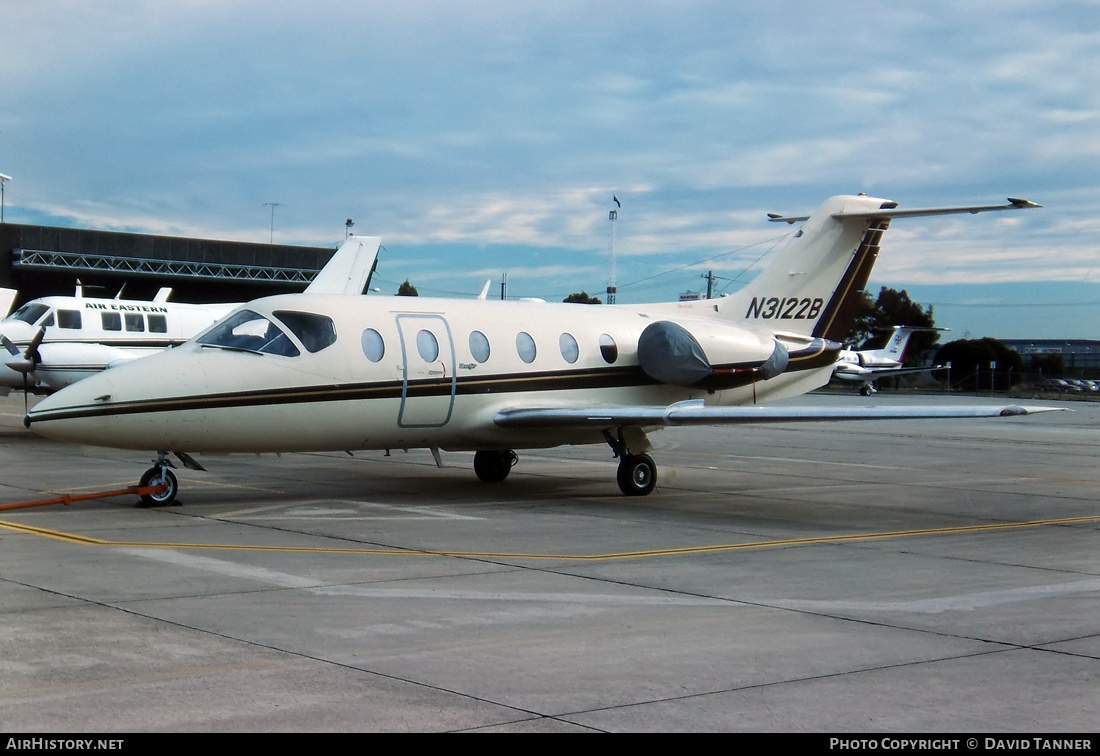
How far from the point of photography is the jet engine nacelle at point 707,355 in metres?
17.9

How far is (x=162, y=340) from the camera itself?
27938mm

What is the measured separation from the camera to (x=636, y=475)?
55.6 feet

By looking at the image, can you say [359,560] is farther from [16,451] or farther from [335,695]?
[16,451]

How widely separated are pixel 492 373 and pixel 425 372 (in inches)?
43.4

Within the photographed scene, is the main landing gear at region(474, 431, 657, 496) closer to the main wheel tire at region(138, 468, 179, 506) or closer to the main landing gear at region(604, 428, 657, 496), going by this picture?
the main landing gear at region(604, 428, 657, 496)

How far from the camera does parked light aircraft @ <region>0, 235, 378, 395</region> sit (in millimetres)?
25266

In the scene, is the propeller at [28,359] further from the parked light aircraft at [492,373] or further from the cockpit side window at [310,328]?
the cockpit side window at [310,328]

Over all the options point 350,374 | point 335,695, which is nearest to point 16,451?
Answer: point 350,374

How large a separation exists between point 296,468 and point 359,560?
10059 millimetres

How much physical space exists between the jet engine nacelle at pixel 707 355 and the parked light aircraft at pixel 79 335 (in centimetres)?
1277

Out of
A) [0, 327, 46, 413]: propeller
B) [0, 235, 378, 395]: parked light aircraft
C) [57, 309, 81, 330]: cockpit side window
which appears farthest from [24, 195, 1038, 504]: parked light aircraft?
[57, 309, 81, 330]: cockpit side window

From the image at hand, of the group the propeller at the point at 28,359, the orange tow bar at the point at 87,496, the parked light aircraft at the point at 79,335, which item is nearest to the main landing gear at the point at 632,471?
the orange tow bar at the point at 87,496

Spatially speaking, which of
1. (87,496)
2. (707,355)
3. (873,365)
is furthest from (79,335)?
(873,365)

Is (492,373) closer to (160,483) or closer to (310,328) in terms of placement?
(310,328)
